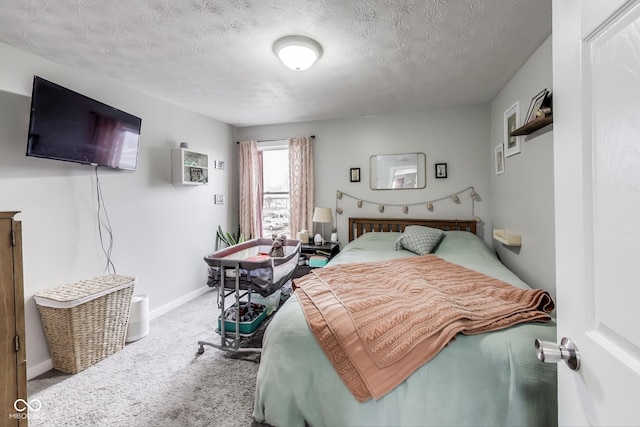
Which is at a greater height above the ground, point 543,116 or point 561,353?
point 543,116

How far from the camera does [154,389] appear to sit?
1.87m

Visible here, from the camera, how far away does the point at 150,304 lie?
9.79ft

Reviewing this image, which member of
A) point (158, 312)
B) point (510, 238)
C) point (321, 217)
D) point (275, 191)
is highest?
point (275, 191)

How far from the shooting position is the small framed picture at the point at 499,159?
2852 mm

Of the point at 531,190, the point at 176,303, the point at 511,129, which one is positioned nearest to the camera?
the point at 531,190

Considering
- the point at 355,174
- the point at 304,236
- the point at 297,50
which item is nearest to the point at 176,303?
the point at 304,236

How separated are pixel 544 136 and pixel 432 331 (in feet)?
5.61

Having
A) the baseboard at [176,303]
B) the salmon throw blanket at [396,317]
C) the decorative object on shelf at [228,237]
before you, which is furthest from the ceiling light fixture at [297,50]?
the baseboard at [176,303]

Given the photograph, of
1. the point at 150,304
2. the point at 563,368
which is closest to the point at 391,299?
the point at 563,368

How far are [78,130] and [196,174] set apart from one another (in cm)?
138

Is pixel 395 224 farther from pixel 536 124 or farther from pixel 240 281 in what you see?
pixel 240 281

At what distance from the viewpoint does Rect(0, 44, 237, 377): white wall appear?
1980mm

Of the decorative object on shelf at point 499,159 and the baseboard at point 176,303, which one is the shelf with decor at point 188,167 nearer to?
the baseboard at point 176,303

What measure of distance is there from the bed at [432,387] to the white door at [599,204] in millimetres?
503
